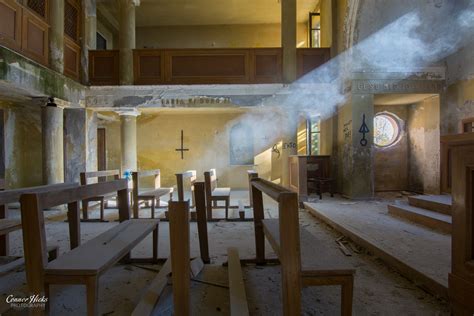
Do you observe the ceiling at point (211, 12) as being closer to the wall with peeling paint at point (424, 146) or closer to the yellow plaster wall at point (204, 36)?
the yellow plaster wall at point (204, 36)

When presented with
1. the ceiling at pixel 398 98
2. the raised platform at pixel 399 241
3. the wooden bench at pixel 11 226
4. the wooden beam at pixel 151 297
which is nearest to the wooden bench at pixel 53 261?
the wooden beam at pixel 151 297

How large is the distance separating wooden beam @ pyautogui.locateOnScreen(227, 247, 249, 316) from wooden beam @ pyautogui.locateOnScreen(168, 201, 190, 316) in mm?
448

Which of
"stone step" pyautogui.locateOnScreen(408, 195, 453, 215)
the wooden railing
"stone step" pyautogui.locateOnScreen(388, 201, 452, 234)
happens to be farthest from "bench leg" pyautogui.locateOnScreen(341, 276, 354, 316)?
the wooden railing

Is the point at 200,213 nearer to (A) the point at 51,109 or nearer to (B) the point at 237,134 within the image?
(A) the point at 51,109

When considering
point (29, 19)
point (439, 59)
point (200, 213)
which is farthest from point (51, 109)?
point (439, 59)

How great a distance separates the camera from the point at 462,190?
7.26 feet

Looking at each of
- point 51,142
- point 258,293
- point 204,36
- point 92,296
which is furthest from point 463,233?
point 204,36

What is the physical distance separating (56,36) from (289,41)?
19.5ft

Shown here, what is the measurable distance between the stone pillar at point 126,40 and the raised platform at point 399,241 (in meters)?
6.27

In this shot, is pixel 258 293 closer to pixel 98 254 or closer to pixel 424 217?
pixel 98 254

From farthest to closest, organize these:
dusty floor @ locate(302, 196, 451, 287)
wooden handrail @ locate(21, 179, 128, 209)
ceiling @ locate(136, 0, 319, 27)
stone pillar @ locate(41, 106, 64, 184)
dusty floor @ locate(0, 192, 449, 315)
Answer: ceiling @ locate(136, 0, 319, 27) < stone pillar @ locate(41, 106, 64, 184) < dusty floor @ locate(302, 196, 451, 287) < dusty floor @ locate(0, 192, 449, 315) < wooden handrail @ locate(21, 179, 128, 209)

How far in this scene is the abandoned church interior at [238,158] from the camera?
7.47ft

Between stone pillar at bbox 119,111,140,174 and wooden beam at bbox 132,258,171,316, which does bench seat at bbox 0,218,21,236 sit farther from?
stone pillar at bbox 119,111,140,174

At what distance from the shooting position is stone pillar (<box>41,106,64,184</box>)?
24.1ft
